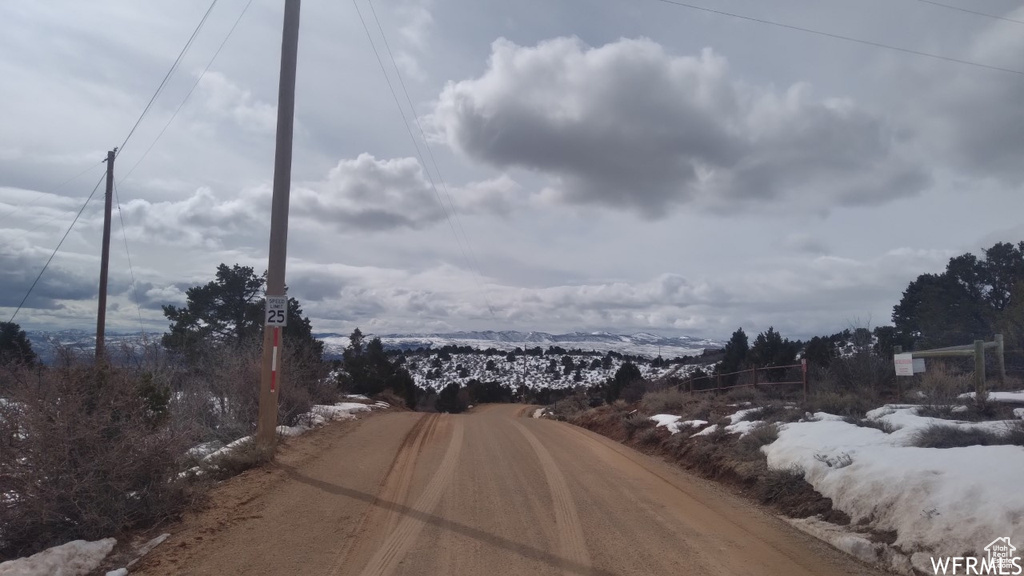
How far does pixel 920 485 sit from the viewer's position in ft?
27.8

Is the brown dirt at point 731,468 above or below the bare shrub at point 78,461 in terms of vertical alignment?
below

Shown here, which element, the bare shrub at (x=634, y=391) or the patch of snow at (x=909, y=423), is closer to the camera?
the patch of snow at (x=909, y=423)

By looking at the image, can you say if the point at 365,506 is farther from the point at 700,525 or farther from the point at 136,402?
the point at 700,525

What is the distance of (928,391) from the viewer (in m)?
16.0

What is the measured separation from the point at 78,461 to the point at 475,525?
14.9 ft

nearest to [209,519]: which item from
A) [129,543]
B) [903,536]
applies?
[129,543]

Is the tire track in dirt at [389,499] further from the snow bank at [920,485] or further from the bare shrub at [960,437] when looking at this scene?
the bare shrub at [960,437]

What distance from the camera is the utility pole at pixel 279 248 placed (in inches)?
531

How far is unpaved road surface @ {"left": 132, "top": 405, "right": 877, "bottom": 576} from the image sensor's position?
24.6 feet

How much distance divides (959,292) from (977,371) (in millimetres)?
25853

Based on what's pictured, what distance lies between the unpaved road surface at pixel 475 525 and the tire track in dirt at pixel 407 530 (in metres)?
0.02

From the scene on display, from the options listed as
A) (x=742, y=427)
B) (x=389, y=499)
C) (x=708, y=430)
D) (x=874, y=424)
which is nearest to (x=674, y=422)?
(x=708, y=430)

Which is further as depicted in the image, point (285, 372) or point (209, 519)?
point (285, 372)

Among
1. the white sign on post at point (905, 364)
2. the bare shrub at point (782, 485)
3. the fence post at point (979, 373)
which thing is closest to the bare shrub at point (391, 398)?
the white sign on post at point (905, 364)
